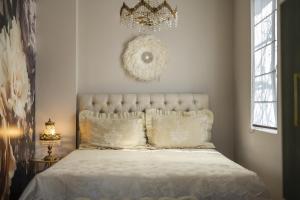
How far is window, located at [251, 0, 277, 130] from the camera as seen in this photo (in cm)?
349

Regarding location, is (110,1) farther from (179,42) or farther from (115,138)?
(115,138)

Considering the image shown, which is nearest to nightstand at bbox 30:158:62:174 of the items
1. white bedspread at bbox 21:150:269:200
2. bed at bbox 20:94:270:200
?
bed at bbox 20:94:270:200

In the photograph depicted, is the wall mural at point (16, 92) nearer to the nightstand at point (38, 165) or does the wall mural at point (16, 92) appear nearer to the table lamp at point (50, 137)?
the nightstand at point (38, 165)

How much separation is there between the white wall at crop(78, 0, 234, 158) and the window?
2.46ft

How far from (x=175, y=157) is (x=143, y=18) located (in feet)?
4.50

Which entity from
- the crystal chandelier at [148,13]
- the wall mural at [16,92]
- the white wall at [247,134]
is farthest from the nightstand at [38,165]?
the white wall at [247,134]

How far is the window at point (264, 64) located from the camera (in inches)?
137

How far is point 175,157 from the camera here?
3455mm

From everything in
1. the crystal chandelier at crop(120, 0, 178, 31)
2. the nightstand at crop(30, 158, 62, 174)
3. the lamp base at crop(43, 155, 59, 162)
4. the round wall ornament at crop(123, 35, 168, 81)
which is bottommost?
the nightstand at crop(30, 158, 62, 174)

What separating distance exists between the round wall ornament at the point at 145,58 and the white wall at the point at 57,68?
734 mm

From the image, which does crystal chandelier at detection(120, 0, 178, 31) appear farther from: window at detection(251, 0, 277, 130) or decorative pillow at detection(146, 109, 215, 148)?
decorative pillow at detection(146, 109, 215, 148)

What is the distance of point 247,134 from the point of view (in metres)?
4.15

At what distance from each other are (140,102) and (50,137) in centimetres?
121

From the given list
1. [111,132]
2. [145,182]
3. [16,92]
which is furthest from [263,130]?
[16,92]
